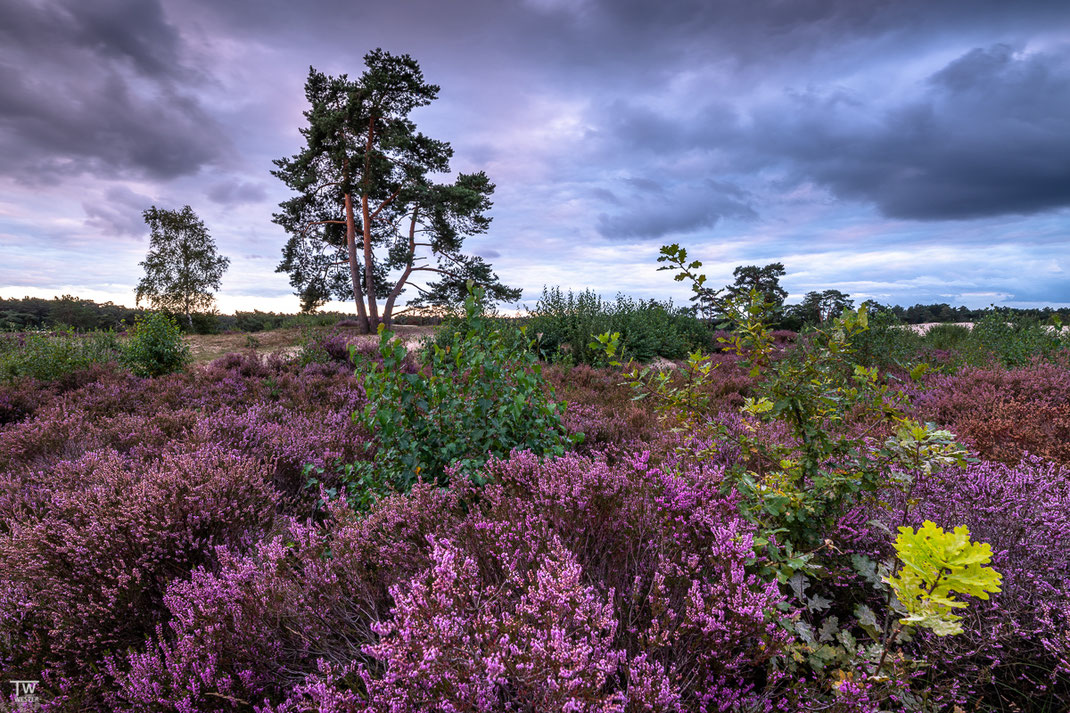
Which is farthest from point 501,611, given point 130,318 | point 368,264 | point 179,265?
point 130,318

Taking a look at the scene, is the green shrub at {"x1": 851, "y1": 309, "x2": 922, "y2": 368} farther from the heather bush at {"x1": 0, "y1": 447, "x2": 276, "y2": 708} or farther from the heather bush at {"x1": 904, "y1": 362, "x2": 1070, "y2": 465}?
the heather bush at {"x1": 0, "y1": 447, "x2": 276, "y2": 708}

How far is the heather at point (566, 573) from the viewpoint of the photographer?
4.60 ft

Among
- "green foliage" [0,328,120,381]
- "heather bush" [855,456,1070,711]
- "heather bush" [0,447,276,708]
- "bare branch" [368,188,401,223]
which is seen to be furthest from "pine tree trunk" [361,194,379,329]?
"heather bush" [855,456,1070,711]

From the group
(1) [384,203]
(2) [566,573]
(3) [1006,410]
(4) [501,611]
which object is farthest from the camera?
(1) [384,203]

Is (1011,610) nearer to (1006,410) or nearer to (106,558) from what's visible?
(1006,410)

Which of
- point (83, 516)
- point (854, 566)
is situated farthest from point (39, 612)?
point (854, 566)

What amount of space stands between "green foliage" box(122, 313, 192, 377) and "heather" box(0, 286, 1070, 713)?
650cm

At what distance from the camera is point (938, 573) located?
124 cm

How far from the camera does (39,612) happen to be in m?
2.37

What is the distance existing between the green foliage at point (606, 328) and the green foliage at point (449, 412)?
7417 mm

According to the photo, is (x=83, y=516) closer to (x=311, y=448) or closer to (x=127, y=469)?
(x=127, y=469)

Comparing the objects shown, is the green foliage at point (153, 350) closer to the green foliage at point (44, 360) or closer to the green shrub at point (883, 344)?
the green foliage at point (44, 360)

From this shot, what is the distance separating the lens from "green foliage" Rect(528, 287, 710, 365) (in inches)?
497

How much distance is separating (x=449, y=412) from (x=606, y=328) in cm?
962
